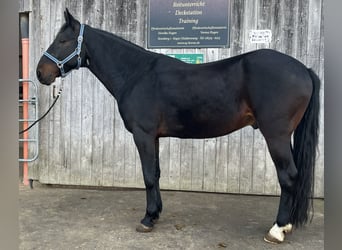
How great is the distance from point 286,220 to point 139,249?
1053 millimetres

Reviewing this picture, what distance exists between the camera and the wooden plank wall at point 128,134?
11.5 feet

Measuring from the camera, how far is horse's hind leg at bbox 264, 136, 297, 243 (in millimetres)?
2277

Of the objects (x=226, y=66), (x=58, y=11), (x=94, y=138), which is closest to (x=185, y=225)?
(x=226, y=66)

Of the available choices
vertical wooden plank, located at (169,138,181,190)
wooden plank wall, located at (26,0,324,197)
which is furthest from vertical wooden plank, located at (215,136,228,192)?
vertical wooden plank, located at (169,138,181,190)

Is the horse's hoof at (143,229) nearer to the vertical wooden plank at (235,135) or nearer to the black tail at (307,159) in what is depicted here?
the black tail at (307,159)

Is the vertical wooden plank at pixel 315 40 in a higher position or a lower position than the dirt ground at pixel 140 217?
higher

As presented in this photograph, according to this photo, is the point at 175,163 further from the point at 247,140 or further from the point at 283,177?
the point at 283,177

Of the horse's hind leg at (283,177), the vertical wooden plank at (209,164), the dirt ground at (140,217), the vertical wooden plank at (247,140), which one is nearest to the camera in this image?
the horse's hind leg at (283,177)

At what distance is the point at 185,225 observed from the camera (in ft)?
9.06

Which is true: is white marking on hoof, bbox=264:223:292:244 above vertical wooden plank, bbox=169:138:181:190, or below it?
below

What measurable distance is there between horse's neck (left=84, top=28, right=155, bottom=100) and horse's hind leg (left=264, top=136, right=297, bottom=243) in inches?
46.8

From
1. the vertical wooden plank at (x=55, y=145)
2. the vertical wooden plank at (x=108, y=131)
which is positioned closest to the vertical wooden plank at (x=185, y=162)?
the vertical wooden plank at (x=108, y=131)

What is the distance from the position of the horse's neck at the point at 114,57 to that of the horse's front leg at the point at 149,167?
413mm

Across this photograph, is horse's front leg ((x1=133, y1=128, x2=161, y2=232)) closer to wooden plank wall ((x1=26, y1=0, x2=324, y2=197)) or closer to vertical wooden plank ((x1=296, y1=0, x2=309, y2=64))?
wooden plank wall ((x1=26, y1=0, x2=324, y2=197))
